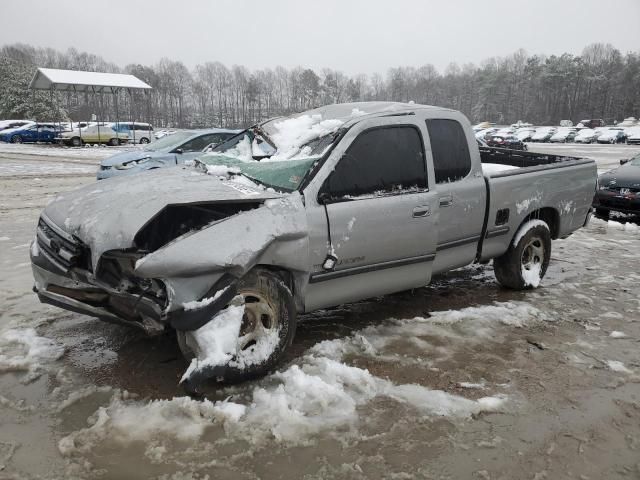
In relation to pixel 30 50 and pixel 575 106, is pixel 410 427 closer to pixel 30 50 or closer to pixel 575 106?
pixel 575 106

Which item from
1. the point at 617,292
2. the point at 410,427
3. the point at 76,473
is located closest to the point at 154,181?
the point at 76,473

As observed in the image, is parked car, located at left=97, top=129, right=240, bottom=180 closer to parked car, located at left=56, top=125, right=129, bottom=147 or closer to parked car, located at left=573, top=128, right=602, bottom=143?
parked car, located at left=56, top=125, right=129, bottom=147

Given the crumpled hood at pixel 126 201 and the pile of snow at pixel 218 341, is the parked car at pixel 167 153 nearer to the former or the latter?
the crumpled hood at pixel 126 201

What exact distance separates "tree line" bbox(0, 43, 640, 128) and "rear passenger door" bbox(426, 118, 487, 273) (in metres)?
76.3

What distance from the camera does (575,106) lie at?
297 ft

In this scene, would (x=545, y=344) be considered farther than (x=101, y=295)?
Yes

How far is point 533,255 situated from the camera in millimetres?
5754

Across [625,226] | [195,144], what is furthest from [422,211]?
[195,144]

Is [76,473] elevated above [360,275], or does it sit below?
below

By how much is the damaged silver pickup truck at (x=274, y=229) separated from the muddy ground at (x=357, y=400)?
16.3 inches

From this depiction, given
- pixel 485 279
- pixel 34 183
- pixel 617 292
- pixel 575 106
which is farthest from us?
pixel 575 106

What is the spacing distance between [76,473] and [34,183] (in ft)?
43.7

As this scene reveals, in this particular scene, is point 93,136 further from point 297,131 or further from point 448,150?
point 448,150

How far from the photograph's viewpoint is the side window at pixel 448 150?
15.0 feet
